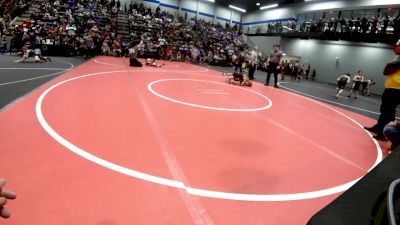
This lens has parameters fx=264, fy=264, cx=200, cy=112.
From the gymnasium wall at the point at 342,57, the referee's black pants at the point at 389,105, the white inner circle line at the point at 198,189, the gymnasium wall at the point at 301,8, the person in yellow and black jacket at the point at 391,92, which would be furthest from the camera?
the gymnasium wall at the point at 301,8

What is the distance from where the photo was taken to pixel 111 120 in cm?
413

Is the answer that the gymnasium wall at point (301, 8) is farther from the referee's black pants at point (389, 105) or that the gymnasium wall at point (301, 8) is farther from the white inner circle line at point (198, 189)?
the white inner circle line at point (198, 189)

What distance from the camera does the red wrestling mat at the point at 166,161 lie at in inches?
82.7

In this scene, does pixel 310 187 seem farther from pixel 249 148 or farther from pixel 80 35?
pixel 80 35

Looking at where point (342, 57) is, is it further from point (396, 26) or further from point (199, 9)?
point (199, 9)

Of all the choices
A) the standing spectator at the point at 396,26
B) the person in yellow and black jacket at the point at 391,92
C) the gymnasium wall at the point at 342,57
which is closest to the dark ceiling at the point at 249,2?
the gymnasium wall at the point at 342,57

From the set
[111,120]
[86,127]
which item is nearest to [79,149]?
[86,127]

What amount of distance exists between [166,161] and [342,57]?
2160 centimetres

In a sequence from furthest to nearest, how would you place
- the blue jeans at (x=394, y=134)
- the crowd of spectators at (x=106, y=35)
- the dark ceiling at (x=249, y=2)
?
the dark ceiling at (x=249, y=2), the crowd of spectators at (x=106, y=35), the blue jeans at (x=394, y=134)

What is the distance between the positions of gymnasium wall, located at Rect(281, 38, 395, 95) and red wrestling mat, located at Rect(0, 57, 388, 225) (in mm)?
15734

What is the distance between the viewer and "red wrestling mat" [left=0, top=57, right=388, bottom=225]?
210cm

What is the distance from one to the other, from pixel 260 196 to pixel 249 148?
1187 mm

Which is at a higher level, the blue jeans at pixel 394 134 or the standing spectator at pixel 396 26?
the standing spectator at pixel 396 26

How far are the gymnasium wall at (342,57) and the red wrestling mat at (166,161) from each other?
15.7 metres
